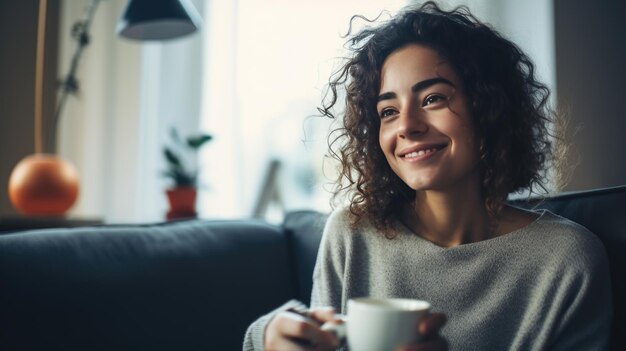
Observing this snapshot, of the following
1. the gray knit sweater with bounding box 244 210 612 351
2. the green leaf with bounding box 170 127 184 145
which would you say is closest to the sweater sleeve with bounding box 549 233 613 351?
the gray knit sweater with bounding box 244 210 612 351

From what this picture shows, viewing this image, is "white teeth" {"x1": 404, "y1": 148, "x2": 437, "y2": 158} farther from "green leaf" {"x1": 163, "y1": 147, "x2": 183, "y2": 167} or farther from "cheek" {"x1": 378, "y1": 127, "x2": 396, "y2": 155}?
"green leaf" {"x1": 163, "y1": 147, "x2": 183, "y2": 167}

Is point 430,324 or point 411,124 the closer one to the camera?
point 430,324

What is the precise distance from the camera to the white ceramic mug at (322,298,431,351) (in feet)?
1.81

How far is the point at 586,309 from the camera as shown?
0.88 meters

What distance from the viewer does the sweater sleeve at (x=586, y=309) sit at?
0.87 m

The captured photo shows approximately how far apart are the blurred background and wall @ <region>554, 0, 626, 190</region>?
1.89ft

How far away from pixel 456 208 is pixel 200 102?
1.52 metres

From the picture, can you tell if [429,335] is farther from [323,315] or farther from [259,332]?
[259,332]

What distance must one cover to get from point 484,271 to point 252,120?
1.47 meters

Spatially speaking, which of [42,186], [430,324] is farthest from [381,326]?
[42,186]

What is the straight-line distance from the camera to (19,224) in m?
1.61

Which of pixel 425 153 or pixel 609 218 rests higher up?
pixel 425 153

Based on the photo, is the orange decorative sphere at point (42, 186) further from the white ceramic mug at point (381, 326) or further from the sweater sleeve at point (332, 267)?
the white ceramic mug at point (381, 326)

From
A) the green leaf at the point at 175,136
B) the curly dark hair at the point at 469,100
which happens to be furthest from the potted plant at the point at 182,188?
the curly dark hair at the point at 469,100
